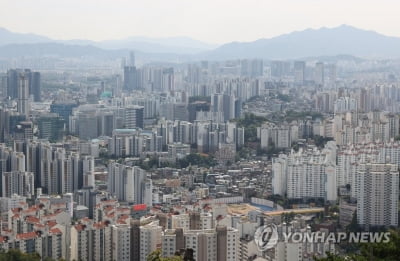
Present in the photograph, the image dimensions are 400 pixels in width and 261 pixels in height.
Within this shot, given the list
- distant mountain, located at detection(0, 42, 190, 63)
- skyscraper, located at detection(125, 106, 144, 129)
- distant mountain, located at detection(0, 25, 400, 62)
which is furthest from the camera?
Result: distant mountain, located at detection(0, 25, 400, 62)

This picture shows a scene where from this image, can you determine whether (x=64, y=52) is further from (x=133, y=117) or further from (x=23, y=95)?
(x=133, y=117)

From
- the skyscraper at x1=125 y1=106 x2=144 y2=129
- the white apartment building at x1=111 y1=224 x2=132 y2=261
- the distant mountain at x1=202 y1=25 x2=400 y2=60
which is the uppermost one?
the distant mountain at x1=202 y1=25 x2=400 y2=60

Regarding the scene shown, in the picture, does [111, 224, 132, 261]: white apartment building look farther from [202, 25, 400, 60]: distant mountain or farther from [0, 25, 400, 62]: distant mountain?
[202, 25, 400, 60]: distant mountain

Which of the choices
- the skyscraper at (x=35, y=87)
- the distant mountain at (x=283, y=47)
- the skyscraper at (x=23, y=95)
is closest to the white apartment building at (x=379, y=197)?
the skyscraper at (x=23, y=95)

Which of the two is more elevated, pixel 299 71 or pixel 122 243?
pixel 299 71

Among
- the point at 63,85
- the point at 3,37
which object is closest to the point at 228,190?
the point at 63,85

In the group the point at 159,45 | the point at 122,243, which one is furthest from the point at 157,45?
the point at 122,243

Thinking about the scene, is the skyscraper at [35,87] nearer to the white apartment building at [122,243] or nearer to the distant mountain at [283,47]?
the distant mountain at [283,47]

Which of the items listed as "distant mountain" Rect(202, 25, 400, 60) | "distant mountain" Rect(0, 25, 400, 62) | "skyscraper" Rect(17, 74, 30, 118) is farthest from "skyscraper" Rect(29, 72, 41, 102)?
"distant mountain" Rect(202, 25, 400, 60)
